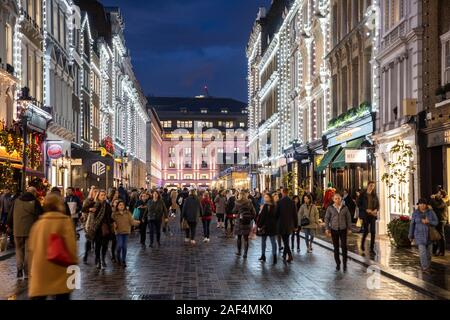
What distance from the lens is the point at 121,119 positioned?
83.9 m

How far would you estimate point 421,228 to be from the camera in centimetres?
1638

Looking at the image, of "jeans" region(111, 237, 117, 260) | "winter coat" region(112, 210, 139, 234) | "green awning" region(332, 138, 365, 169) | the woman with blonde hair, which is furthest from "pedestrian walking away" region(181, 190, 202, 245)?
the woman with blonde hair

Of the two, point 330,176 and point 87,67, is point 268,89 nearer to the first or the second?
point 87,67

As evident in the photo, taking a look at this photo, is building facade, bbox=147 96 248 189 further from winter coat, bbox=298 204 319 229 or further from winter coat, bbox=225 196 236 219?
winter coat, bbox=298 204 319 229

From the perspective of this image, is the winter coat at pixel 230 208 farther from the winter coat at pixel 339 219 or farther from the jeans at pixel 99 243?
the winter coat at pixel 339 219

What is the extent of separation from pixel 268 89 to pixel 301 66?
21.6 meters

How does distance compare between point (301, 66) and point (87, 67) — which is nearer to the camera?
point (301, 66)

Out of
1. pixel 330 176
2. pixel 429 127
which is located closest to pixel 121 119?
pixel 330 176

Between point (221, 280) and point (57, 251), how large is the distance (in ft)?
23.5

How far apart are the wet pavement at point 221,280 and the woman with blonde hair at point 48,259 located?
418 centimetres

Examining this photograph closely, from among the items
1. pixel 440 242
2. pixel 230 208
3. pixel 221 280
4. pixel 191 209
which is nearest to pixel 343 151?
pixel 230 208

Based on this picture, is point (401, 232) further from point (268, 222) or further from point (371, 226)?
point (268, 222)

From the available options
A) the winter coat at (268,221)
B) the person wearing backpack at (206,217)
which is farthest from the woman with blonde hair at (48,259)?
the person wearing backpack at (206,217)

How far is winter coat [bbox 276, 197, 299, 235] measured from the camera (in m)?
19.3
